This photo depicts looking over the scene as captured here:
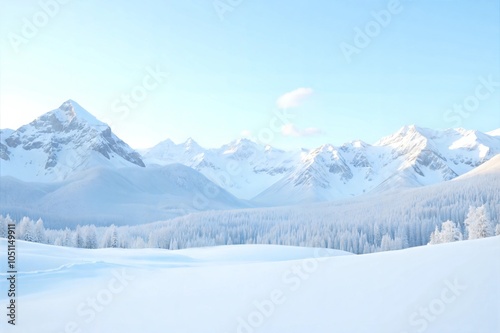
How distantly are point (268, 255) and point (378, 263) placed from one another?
28789 millimetres

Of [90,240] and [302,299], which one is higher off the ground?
[90,240]

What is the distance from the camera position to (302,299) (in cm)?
934

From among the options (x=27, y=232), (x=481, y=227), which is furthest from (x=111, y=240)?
(x=481, y=227)

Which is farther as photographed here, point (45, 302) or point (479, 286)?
point (45, 302)

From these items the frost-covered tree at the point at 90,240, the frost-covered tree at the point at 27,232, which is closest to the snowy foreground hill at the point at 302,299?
the frost-covered tree at the point at 27,232

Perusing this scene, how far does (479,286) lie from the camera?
309 inches

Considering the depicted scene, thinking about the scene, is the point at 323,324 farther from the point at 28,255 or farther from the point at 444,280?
the point at 28,255

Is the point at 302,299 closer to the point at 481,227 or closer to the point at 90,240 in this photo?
the point at 481,227

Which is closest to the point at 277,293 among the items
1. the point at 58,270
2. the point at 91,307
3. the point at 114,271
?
the point at 91,307

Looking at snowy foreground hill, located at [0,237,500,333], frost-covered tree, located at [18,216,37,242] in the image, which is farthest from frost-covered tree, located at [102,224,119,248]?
snowy foreground hill, located at [0,237,500,333]

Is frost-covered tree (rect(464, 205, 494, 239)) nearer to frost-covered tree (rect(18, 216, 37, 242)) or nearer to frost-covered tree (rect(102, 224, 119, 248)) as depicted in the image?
frost-covered tree (rect(102, 224, 119, 248))

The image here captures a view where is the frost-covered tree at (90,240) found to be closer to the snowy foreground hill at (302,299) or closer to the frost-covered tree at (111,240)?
the frost-covered tree at (111,240)

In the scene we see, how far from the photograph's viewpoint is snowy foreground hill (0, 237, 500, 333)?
7.59m

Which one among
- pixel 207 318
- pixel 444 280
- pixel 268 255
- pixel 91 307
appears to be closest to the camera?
pixel 444 280
